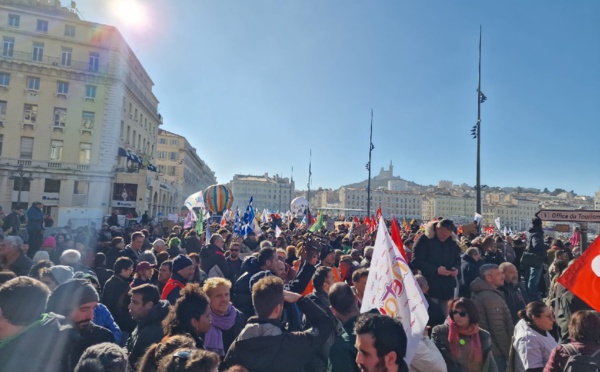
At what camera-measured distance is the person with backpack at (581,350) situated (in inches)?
119

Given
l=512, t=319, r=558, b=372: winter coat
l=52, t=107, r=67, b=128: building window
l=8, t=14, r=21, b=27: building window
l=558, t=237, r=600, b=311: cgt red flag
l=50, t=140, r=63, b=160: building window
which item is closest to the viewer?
l=558, t=237, r=600, b=311: cgt red flag

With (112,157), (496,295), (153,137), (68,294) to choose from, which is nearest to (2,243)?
(68,294)

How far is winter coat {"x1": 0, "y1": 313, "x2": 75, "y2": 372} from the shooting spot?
2525 millimetres

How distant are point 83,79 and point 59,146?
262 inches

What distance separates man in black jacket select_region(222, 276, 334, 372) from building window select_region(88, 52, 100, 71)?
4107cm

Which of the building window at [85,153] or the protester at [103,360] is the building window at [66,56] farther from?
the protester at [103,360]

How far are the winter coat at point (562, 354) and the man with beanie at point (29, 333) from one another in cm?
367

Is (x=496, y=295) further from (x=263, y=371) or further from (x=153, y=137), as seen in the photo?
(x=153, y=137)

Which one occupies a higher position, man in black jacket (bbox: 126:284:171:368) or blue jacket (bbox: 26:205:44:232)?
blue jacket (bbox: 26:205:44:232)

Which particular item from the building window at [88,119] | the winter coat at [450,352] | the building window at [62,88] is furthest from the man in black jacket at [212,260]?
the building window at [62,88]

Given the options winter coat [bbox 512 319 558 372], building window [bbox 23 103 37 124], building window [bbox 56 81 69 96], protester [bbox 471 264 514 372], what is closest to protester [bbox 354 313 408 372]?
winter coat [bbox 512 319 558 372]

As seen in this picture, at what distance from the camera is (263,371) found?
2816mm

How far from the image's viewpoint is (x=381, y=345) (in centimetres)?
229

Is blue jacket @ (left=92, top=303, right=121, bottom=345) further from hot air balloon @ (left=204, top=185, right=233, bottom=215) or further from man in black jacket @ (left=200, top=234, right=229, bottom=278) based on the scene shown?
hot air balloon @ (left=204, top=185, right=233, bottom=215)
